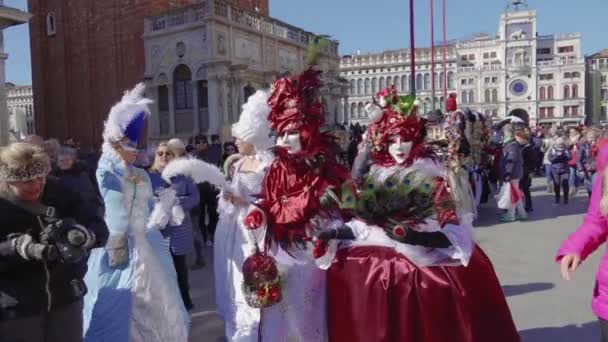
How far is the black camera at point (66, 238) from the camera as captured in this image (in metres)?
2.28

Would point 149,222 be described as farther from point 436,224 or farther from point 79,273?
point 436,224

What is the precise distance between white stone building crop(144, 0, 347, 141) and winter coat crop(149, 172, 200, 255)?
1158cm

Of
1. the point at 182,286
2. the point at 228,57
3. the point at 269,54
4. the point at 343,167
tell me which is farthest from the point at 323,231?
the point at 269,54

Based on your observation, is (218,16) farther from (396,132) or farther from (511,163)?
(396,132)

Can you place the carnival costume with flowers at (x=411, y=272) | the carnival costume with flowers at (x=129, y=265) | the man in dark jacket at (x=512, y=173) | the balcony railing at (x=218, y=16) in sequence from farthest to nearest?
the balcony railing at (x=218, y=16)
the man in dark jacket at (x=512, y=173)
the carnival costume with flowers at (x=129, y=265)
the carnival costume with flowers at (x=411, y=272)

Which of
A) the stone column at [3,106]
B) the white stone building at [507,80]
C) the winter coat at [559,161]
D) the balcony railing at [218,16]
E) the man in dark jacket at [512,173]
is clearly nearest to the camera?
the man in dark jacket at [512,173]

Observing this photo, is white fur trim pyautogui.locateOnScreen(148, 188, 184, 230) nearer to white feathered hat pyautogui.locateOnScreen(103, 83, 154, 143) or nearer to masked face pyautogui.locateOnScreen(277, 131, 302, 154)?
white feathered hat pyautogui.locateOnScreen(103, 83, 154, 143)

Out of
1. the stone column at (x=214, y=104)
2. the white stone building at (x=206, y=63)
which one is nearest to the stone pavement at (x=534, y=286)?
the white stone building at (x=206, y=63)

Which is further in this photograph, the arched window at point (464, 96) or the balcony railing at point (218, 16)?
the arched window at point (464, 96)

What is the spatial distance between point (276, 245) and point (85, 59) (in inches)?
916

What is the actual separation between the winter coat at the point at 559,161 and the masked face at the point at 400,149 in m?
8.36

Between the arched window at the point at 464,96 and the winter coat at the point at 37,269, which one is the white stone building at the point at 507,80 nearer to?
the arched window at the point at 464,96

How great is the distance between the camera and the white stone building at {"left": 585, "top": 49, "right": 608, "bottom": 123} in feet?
261

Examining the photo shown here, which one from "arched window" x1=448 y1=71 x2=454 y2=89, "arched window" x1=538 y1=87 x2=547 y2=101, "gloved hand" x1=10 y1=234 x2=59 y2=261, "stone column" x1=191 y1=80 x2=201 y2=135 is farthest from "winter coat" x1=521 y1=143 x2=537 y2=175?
"arched window" x1=538 y1=87 x2=547 y2=101
